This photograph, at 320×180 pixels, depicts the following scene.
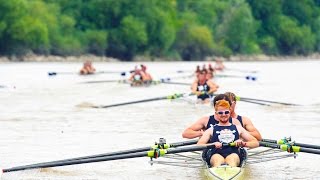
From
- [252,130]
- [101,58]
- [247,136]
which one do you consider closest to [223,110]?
[247,136]

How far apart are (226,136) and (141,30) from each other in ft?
259

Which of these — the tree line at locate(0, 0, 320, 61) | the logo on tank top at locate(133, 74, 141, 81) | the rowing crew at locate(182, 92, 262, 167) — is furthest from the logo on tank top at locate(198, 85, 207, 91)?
the tree line at locate(0, 0, 320, 61)

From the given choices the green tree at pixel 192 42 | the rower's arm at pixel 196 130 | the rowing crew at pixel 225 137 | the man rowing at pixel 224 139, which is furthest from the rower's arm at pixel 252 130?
the green tree at pixel 192 42

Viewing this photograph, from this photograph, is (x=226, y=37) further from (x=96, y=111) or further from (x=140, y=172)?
(x=140, y=172)

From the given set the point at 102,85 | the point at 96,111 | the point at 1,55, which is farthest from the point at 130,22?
the point at 96,111

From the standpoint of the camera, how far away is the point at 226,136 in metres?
11.6

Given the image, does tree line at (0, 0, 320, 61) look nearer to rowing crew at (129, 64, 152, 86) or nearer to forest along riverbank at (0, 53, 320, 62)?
forest along riverbank at (0, 53, 320, 62)

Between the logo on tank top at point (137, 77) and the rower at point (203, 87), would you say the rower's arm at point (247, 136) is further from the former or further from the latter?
the logo on tank top at point (137, 77)

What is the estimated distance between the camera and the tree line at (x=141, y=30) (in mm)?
82938

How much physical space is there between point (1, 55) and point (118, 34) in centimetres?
1719

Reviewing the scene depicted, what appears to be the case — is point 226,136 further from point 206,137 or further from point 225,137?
point 206,137

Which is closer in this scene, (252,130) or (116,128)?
(252,130)

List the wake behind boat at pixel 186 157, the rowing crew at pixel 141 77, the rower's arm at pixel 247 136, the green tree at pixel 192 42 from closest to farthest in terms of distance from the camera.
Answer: the wake behind boat at pixel 186 157
the rower's arm at pixel 247 136
the rowing crew at pixel 141 77
the green tree at pixel 192 42

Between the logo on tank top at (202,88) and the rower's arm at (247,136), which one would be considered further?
the logo on tank top at (202,88)
